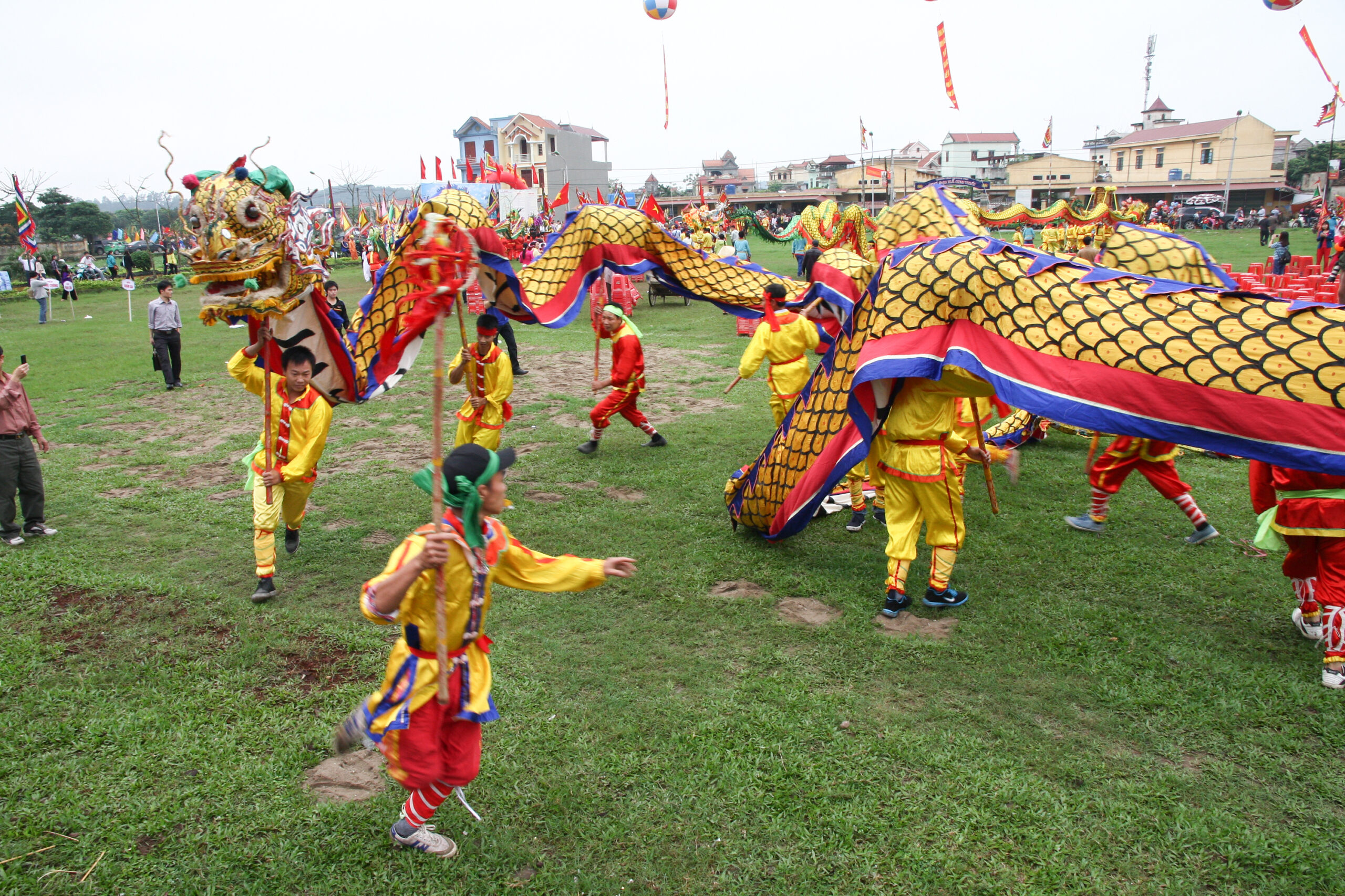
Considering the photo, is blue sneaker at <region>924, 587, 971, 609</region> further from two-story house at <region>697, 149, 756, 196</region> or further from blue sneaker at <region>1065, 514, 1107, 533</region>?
two-story house at <region>697, 149, 756, 196</region>

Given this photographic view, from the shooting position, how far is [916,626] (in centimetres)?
502

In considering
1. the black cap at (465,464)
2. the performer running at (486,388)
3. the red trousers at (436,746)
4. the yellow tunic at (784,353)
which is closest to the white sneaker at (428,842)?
the red trousers at (436,746)

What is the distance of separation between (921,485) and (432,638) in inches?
127

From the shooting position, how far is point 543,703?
13.9ft

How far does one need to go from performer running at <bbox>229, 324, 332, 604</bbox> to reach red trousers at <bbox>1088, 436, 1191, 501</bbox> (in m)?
5.89

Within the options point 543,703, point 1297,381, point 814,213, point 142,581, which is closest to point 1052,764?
point 1297,381

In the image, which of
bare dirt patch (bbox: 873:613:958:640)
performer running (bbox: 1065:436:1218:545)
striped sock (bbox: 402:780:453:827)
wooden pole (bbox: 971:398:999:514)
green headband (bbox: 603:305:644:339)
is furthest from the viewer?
green headband (bbox: 603:305:644:339)

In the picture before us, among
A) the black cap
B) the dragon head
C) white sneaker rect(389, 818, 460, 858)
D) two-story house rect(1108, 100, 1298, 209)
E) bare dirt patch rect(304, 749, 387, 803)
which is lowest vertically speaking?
bare dirt patch rect(304, 749, 387, 803)

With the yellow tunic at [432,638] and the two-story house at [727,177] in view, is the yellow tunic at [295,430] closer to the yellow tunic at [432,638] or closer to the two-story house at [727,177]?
the yellow tunic at [432,638]

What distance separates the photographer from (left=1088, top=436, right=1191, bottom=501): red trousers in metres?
5.99

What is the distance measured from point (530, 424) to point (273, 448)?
4471mm

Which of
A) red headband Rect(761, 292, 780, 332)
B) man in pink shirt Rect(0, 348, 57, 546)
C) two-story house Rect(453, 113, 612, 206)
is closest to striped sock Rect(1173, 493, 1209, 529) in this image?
red headband Rect(761, 292, 780, 332)

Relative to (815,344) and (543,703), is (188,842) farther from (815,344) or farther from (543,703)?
(815,344)

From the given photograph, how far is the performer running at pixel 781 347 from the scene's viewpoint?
7.39 metres
